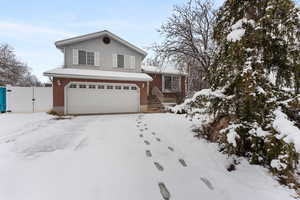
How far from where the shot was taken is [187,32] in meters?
8.32

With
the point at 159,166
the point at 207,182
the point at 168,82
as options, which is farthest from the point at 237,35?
the point at 168,82

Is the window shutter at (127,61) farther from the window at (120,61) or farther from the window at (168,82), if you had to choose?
the window at (168,82)

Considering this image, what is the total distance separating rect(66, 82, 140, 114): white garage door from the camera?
10375 mm

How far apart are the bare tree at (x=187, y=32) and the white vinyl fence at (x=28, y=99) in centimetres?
939

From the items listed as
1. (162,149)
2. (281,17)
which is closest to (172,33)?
(281,17)

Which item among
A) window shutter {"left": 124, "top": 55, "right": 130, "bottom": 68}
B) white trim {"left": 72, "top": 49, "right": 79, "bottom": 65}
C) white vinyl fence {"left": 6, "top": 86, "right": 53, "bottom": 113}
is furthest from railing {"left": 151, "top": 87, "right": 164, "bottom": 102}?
white vinyl fence {"left": 6, "top": 86, "right": 53, "bottom": 113}

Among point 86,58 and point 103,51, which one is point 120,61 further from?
point 86,58

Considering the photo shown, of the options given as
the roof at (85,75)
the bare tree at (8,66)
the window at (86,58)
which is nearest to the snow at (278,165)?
the roof at (85,75)

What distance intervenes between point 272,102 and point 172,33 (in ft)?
22.4

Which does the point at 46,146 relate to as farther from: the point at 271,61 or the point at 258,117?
the point at 271,61

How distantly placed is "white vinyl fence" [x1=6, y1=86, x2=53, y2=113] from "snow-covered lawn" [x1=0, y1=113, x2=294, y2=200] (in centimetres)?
838

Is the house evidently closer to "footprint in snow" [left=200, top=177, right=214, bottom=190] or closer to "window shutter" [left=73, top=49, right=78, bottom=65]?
"window shutter" [left=73, top=49, right=78, bottom=65]

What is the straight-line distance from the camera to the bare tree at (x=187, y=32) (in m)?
8.29

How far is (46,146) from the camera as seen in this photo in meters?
4.08
